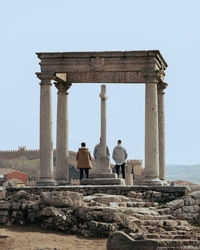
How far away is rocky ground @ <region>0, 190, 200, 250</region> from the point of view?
65.0ft

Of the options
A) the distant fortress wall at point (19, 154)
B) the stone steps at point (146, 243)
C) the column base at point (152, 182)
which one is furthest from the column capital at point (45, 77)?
the distant fortress wall at point (19, 154)

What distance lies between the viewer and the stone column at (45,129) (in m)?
28.6

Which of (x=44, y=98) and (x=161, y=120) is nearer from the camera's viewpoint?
(x=44, y=98)

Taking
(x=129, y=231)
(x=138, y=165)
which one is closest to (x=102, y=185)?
(x=129, y=231)

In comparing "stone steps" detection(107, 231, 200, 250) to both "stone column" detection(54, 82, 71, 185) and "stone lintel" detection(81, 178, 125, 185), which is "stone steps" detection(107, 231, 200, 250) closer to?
"stone lintel" detection(81, 178, 125, 185)

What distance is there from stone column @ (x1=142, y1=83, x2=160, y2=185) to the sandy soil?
699 cm

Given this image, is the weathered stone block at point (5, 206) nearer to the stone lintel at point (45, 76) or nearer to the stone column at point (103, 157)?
the stone column at point (103, 157)

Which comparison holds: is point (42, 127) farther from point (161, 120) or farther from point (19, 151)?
point (19, 151)

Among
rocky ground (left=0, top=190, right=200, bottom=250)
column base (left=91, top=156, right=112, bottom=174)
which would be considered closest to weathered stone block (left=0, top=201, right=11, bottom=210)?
rocky ground (left=0, top=190, right=200, bottom=250)

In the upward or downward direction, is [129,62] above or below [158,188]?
above

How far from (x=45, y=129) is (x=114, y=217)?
7.71 metres

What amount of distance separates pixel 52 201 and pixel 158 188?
5070mm

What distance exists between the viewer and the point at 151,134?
92.1 feet

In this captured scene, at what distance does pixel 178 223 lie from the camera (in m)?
22.5
